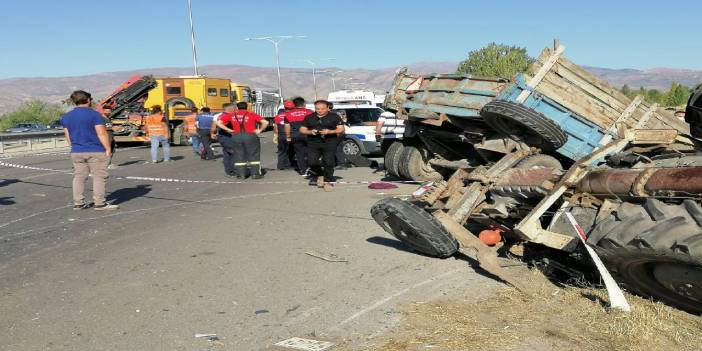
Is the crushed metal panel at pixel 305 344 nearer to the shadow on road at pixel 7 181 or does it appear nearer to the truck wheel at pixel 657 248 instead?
the truck wheel at pixel 657 248

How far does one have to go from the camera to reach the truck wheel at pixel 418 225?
18.9ft

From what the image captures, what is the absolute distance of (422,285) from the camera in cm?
534

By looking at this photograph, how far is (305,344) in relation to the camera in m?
4.09

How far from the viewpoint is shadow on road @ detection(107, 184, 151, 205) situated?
35.6 feet

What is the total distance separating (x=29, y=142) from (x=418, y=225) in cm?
2816

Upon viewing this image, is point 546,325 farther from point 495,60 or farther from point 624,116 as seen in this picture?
point 495,60

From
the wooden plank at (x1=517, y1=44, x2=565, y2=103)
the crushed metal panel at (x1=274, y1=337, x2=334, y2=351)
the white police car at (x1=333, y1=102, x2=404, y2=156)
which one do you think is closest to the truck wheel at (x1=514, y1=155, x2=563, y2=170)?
the wooden plank at (x1=517, y1=44, x2=565, y2=103)

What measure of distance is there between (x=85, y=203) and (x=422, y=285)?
6338mm

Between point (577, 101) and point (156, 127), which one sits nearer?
point (577, 101)

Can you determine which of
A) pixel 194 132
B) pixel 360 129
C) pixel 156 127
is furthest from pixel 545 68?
pixel 194 132

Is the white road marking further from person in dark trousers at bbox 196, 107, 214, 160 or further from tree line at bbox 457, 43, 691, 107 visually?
tree line at bbox 457, 43, 691, 107

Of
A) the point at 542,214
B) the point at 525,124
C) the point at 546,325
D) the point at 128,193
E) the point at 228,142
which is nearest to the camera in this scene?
the point at 546,325

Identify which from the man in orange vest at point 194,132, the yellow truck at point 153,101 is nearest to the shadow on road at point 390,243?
the man in orange vest at point 194,132

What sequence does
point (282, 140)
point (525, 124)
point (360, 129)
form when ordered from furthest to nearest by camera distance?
point (360, 129) < point (282, 140) < point (525, 124)
